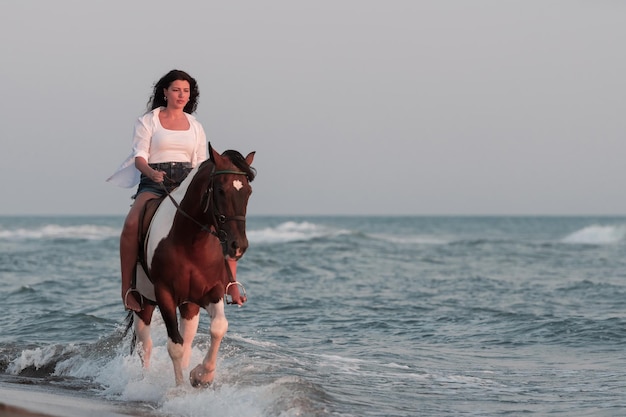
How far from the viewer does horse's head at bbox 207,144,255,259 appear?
19.3 feet

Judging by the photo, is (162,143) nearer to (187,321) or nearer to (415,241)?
(187,321)

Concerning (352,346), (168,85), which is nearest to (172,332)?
(168,85)

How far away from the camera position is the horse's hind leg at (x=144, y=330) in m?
7.66

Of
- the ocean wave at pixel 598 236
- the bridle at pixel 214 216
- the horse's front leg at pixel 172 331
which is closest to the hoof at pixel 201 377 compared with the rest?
the horse's front leg at pixel 172 331

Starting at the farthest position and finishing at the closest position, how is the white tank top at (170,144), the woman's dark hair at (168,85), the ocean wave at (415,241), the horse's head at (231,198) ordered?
the ocean wave at (415,241), the woman's dark hair at (168,85), the white tank top at (170,144), the horse's head at (231,198)

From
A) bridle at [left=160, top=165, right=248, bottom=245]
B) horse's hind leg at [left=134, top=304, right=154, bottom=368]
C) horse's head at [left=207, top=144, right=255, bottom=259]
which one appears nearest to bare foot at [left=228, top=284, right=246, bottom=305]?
bridle at [left=160, top=165, right=248, bottom=245]

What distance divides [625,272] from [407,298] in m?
10.2

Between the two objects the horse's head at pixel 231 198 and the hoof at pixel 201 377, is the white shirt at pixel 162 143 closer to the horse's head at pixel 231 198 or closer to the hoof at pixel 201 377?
the horse's head at pixel 231 198

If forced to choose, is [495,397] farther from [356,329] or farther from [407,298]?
[407,298]

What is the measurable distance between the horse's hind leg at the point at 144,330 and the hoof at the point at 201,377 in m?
0.84

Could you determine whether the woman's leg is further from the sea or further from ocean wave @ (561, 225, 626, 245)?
ocean wave @ (561, 225, 626, 245)

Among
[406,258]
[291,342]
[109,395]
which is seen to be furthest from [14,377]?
[406,258]

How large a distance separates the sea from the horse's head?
154cm

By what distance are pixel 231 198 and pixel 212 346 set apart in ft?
4.40
